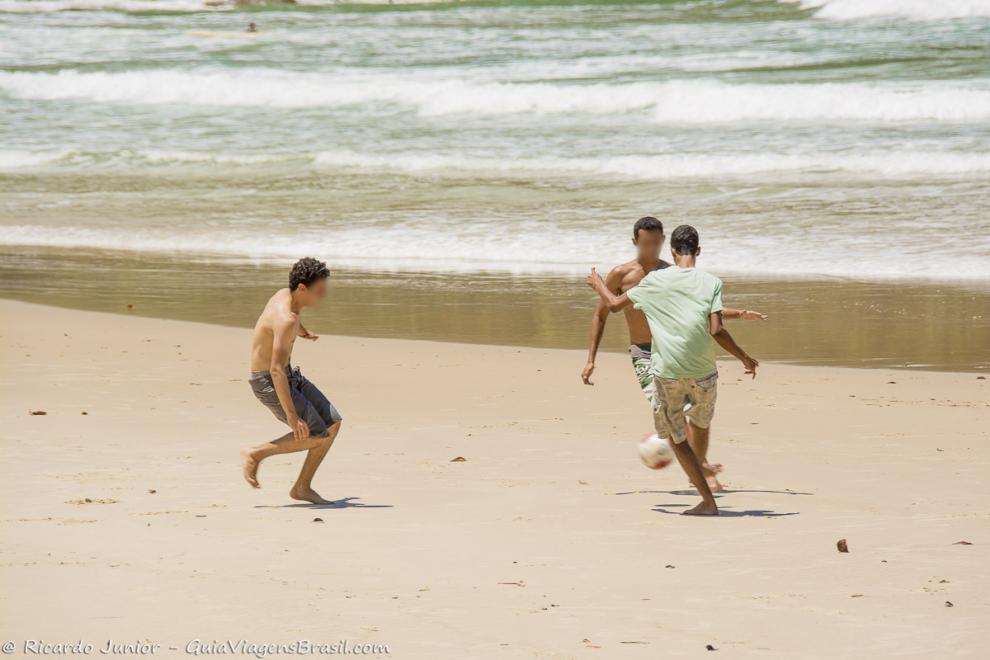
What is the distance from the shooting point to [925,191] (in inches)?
793

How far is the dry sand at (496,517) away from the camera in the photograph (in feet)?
13.6

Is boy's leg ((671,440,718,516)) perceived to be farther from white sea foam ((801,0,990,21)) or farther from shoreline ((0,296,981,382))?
white sea foam ((801,0,990,21))

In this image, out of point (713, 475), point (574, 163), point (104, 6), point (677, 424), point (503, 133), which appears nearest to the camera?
point (677, 424)

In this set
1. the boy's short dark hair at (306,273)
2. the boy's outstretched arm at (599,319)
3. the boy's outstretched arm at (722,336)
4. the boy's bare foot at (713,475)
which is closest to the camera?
the boy's outstretched arm at (722,336)

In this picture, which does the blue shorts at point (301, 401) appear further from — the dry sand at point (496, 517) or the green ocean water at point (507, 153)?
the green ocean water at point (507, 153)

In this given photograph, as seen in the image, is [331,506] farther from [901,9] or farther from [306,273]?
[901,9]

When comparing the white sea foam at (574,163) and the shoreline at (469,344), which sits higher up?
the shoreline at (469,344)

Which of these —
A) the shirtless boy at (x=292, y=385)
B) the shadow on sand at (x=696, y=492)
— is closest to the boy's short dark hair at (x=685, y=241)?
the shadow on sand at (x=696, y=492)

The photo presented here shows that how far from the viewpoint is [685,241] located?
19.1 feet

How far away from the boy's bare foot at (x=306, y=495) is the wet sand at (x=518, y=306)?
3.95 meters

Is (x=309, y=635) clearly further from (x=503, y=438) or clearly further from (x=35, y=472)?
(x=503, y=438)

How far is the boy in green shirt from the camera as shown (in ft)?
18.9

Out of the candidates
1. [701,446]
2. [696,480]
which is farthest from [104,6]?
[696,480]

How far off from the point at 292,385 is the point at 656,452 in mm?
1558
